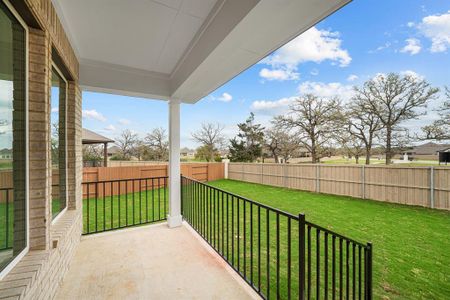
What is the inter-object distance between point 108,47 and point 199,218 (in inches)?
97.3

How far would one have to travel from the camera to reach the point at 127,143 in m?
17.3

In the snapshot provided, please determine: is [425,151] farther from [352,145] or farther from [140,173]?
[140,173]

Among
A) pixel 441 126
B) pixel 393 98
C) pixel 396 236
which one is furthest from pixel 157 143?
pixel 441 126

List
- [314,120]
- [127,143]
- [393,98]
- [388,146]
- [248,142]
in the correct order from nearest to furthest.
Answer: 1. [393,98]
2. [388,146]
3. [314,120]
4. [248,142]
5. [127,143]

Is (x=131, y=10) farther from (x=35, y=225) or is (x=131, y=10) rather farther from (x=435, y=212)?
(x=435, y=212)

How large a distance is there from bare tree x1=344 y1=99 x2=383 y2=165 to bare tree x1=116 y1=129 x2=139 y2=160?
1549 centimetres

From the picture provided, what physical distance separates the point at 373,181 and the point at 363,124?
15.7 ft

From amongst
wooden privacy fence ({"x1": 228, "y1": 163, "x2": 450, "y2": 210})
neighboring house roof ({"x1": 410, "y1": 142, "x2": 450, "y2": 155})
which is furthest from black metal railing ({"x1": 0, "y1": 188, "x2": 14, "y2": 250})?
neighboring house roof ({"x1": 410, "y1": 142, "x2": 450, "y2": 155})

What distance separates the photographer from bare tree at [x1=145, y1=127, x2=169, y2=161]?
1736cm

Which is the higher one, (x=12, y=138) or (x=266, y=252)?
(x=12, y=138)

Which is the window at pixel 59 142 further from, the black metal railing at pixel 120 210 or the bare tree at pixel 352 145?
the bare tree at pixel 352 145

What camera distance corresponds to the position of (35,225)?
1.41 metres

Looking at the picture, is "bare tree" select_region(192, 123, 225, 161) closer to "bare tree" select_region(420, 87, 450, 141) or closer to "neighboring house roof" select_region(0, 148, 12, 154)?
"bare tree" select_region(420, 87, 450, 141)

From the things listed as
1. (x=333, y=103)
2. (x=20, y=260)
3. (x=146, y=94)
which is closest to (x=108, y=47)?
(x=146, y=94)
